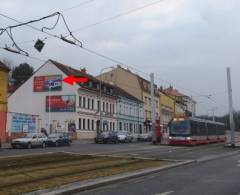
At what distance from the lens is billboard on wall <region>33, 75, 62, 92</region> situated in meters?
66.2

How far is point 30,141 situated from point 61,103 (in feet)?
81.4

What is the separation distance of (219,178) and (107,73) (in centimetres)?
7619

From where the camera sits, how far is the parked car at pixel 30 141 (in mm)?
39938

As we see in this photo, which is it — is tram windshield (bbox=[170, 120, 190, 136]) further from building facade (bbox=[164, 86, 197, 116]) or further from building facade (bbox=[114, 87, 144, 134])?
building facade (bbox=[164, 86, 197, 116])

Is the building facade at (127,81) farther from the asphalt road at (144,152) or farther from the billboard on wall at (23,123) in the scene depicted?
the asphalt road at (144,152)

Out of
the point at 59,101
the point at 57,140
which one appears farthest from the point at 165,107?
the point at 57,140

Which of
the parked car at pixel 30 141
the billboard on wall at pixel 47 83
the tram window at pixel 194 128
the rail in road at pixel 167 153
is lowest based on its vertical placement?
the rail in road at pixel 167 153

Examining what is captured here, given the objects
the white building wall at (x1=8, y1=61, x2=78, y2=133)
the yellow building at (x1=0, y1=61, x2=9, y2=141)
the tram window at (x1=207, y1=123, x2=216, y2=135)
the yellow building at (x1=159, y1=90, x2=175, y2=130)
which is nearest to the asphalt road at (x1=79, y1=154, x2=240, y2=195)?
the yellow building at (x1=0, y1=61, x2=9, y2=141)

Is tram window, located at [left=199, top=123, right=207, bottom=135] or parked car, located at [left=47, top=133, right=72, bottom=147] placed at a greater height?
tram window, located at [left=199, top=123, right=207, bottom=135]

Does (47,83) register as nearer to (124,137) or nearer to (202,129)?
(124,137)

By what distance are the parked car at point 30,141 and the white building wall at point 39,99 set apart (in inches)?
824

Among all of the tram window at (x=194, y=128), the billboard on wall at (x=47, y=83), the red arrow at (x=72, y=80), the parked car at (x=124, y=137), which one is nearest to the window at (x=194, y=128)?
the tram window at (x=194, y=128)

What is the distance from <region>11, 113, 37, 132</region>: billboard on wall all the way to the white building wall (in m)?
7.91

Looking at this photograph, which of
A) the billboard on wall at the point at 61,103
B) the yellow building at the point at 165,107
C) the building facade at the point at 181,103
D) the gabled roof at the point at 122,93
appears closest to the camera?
the billboard on wall at the point at 61,103
